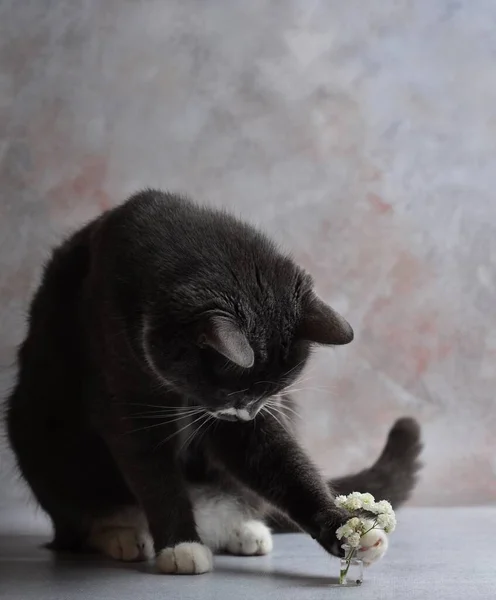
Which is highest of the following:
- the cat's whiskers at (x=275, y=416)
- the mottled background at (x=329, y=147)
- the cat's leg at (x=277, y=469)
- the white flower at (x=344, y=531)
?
the mottled background at (x=329, y=147)

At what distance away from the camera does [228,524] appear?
2102 mm

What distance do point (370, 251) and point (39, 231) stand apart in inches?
40.4

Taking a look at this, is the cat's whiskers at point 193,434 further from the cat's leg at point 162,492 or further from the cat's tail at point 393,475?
the cat's tail at point 393,475

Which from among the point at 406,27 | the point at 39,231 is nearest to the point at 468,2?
the point at 406,27

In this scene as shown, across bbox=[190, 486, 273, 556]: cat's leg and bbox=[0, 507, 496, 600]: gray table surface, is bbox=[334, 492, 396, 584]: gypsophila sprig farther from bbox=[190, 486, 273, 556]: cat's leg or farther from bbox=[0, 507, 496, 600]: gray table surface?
bbox=[190, 486, 273, 556]: cat's leg

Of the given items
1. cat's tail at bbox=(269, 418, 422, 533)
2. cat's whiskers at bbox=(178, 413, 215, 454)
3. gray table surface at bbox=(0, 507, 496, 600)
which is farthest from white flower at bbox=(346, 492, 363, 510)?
cat's tail at bbox=(269, 418, 422, 533)

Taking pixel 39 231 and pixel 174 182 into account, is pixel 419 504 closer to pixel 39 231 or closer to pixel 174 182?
pixel 174 182

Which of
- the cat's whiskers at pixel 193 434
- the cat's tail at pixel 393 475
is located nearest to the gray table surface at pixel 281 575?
the cat's tail at pixel 393 475

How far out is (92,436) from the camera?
2100 mm

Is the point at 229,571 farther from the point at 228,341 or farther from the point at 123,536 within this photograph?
the point at 228,341

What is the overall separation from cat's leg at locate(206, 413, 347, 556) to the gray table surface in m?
0.11

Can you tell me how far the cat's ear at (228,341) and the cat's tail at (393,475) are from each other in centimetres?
70

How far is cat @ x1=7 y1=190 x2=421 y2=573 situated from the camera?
1768 millimetres

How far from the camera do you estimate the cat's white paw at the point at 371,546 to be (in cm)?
170
